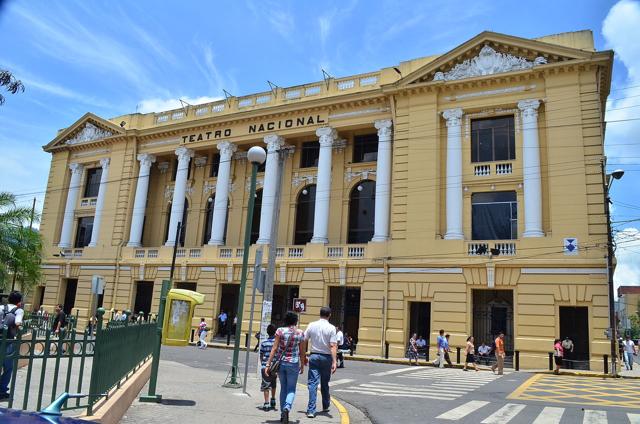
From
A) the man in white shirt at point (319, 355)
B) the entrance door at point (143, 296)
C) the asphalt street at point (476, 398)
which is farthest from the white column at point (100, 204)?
the man in white shirt at point (319, 355)

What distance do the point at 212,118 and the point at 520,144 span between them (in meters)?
18.8

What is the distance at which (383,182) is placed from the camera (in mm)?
28188

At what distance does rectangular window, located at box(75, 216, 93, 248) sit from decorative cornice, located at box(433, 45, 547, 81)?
2686 cm

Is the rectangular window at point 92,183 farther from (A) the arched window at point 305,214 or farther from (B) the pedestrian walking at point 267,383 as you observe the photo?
(B) the pedestrian walking at point 267,383

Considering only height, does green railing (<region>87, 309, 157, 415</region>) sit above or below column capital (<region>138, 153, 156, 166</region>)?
below

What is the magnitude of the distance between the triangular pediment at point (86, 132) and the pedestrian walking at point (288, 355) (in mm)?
32958

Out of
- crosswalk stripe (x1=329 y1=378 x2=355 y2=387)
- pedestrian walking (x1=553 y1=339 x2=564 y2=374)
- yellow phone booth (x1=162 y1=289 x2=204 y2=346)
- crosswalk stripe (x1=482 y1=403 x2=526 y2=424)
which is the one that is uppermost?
yellow phone booth (x1=162 y1=289 x2=204 y2=346)

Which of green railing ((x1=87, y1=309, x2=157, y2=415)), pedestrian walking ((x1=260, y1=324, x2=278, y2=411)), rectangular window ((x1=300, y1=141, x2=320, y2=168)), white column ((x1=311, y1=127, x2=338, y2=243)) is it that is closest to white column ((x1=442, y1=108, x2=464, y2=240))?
white column ((x1=311, y1=127, x2=338, y2=243))

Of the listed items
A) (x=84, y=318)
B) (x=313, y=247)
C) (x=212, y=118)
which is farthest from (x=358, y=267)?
(x=84, y=318)

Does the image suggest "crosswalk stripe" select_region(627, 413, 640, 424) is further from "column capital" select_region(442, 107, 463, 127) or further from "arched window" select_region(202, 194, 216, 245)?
"arched window" select_region(202, 194, 216, 245)

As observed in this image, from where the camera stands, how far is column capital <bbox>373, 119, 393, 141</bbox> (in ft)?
93.9

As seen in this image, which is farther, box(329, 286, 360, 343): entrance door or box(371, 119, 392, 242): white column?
box(329, 286, 360, 343): entrance door

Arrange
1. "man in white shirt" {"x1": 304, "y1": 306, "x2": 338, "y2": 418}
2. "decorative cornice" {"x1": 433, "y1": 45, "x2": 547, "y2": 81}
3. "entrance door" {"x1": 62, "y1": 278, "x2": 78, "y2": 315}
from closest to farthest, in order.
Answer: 1. "man in white shirt" {"x1": 304, "y1": 306, "x2": 338, "y2": 418}
2. "decorative cornice" {"x1": 433, "y1": 45, "x2": 547, "y2": 81}
3. "entrance door" {"x1": 62, "y1": 278, "x2": 78, "y2": 315}

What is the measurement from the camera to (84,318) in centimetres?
3594
